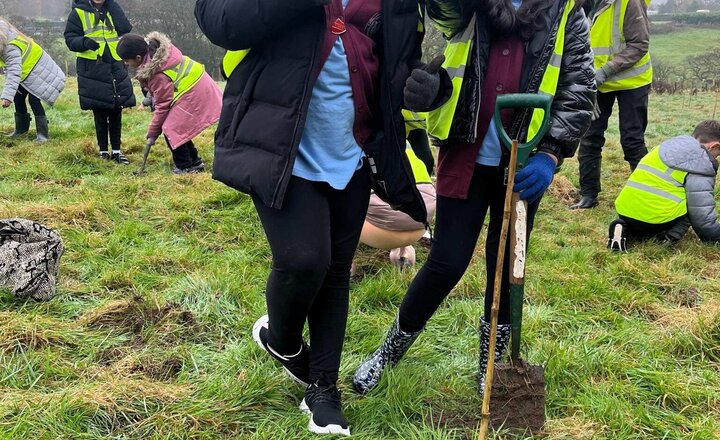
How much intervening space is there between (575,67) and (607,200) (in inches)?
166

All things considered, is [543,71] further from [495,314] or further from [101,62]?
[101,62]

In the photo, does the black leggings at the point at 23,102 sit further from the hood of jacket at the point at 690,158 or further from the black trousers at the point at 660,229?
the hood of jacket at the point at 690,158

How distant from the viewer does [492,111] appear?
88.0 inches

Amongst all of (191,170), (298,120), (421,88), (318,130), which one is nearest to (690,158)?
(421,88)

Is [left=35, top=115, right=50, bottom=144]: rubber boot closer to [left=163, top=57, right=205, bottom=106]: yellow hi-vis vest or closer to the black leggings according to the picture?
the black leggings

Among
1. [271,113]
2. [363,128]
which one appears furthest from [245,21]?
[363,128]

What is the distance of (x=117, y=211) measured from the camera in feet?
16.9

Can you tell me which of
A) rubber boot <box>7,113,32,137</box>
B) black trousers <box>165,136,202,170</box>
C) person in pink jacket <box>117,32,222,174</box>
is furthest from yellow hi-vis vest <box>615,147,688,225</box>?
rubber boot <box>7,113,32,137</box>

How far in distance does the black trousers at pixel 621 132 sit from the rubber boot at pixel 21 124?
7.17m

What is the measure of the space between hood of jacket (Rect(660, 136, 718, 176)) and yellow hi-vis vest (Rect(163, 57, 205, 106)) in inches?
188

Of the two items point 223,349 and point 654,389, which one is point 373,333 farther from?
point 654,389

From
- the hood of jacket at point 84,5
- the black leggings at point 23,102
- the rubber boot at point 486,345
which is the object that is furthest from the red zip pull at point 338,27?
the black leggings at point 23,102

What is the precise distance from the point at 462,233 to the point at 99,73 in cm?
598

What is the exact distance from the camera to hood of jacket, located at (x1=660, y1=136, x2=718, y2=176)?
453 centimetres
